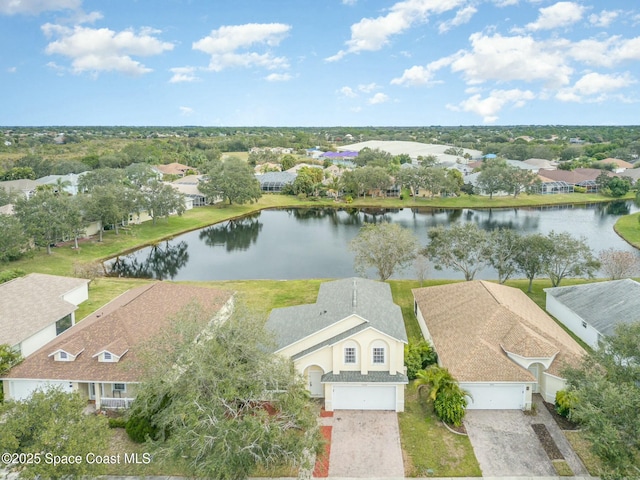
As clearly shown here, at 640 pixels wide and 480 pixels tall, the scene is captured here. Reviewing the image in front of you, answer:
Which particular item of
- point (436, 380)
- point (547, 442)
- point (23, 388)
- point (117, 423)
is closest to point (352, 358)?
point (436, 380)

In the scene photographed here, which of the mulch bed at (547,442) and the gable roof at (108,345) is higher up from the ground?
the gable roof at (108,345)

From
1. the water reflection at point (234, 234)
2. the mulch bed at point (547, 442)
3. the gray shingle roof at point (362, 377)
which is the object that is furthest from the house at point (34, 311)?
the water reflection at point (234, 234)

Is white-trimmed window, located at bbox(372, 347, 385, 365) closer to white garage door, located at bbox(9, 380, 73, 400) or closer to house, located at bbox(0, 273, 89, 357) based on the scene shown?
white garage door, located at bbox(9, 380, 73, 400)

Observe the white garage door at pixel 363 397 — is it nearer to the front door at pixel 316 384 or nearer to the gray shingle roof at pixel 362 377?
the gray shingle roof at pixel 362 377

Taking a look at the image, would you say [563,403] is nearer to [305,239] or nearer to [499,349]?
[499,349]

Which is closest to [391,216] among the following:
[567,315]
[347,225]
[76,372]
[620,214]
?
[347,225]

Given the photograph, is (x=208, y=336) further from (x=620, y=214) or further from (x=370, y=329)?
(x=620, y=214)
